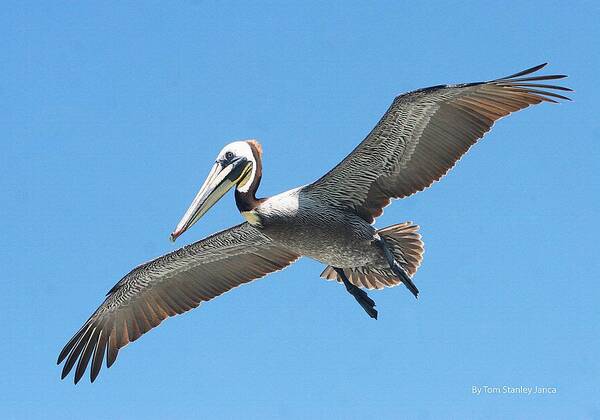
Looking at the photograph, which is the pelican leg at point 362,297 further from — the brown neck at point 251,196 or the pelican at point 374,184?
the brown neck at point 251,196

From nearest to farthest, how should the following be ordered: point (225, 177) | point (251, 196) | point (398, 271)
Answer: point (398, 271), point (251, 196), point (225, 177)

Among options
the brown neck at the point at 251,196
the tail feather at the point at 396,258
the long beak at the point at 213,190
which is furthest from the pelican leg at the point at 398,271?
the long beak at the point at 213,190

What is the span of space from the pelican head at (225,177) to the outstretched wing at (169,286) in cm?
102

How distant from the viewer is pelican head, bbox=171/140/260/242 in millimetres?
10562

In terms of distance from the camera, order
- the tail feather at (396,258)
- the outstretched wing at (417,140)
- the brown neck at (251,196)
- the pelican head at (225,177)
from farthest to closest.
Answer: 1. the tail feather at (396,258)
2. the pelican head at (225,177)
3. the brown neck at (251,196)
4. the outstretched wing at (417,140)

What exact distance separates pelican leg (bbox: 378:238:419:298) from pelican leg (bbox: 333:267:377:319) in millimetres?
567

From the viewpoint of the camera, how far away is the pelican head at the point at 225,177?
10562mm

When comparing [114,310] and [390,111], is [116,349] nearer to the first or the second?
[114,310]

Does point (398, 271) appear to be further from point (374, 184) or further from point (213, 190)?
point (213, 190)

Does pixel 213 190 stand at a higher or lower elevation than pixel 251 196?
higher

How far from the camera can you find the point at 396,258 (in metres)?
10.9

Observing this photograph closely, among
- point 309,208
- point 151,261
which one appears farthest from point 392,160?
point 151,261

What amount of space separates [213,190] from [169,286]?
2055mm

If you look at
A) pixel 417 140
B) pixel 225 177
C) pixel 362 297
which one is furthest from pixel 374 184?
pixel 225 177
